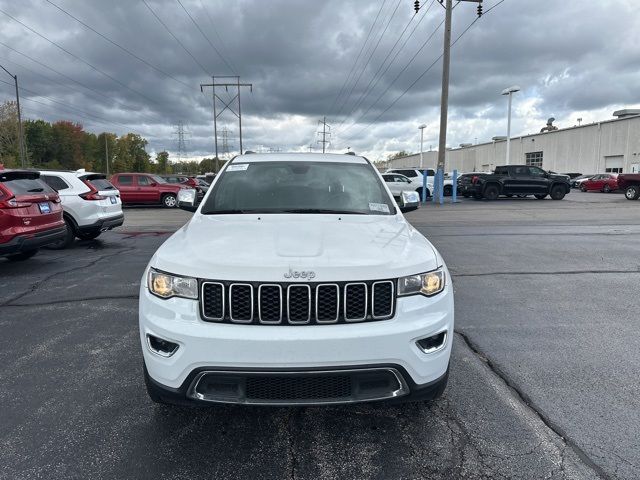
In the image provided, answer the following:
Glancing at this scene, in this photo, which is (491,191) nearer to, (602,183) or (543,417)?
(602,183)

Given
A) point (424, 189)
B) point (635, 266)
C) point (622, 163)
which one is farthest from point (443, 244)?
point (622, 163)

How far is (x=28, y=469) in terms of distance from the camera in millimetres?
2475

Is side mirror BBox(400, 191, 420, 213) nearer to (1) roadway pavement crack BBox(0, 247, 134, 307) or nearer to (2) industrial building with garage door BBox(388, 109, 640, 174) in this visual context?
(1) roadway pavement crack BBox(0, 247, 134, 307)

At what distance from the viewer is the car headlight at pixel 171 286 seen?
256 cm

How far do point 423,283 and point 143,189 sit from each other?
21655mm

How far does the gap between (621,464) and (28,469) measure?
3.24 meters

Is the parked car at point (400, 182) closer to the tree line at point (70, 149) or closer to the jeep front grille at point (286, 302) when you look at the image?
the jeep front grille at point (286, 302)

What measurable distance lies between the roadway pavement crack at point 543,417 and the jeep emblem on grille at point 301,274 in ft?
5.66

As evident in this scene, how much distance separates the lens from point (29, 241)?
7176mm

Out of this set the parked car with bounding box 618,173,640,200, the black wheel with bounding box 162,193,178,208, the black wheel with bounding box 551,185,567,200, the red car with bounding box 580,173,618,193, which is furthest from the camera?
the red car with bounding box 580,173,618,193

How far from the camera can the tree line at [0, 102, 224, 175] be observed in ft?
222

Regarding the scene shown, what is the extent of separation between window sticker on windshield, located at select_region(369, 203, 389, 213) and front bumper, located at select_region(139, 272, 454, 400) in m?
1.41

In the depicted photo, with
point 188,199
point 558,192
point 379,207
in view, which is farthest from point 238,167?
point 558,192

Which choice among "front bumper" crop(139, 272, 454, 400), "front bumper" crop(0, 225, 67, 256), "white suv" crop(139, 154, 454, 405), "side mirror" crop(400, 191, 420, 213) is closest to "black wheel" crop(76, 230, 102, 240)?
"front bumper" crop(0, 225, 67, 256)
